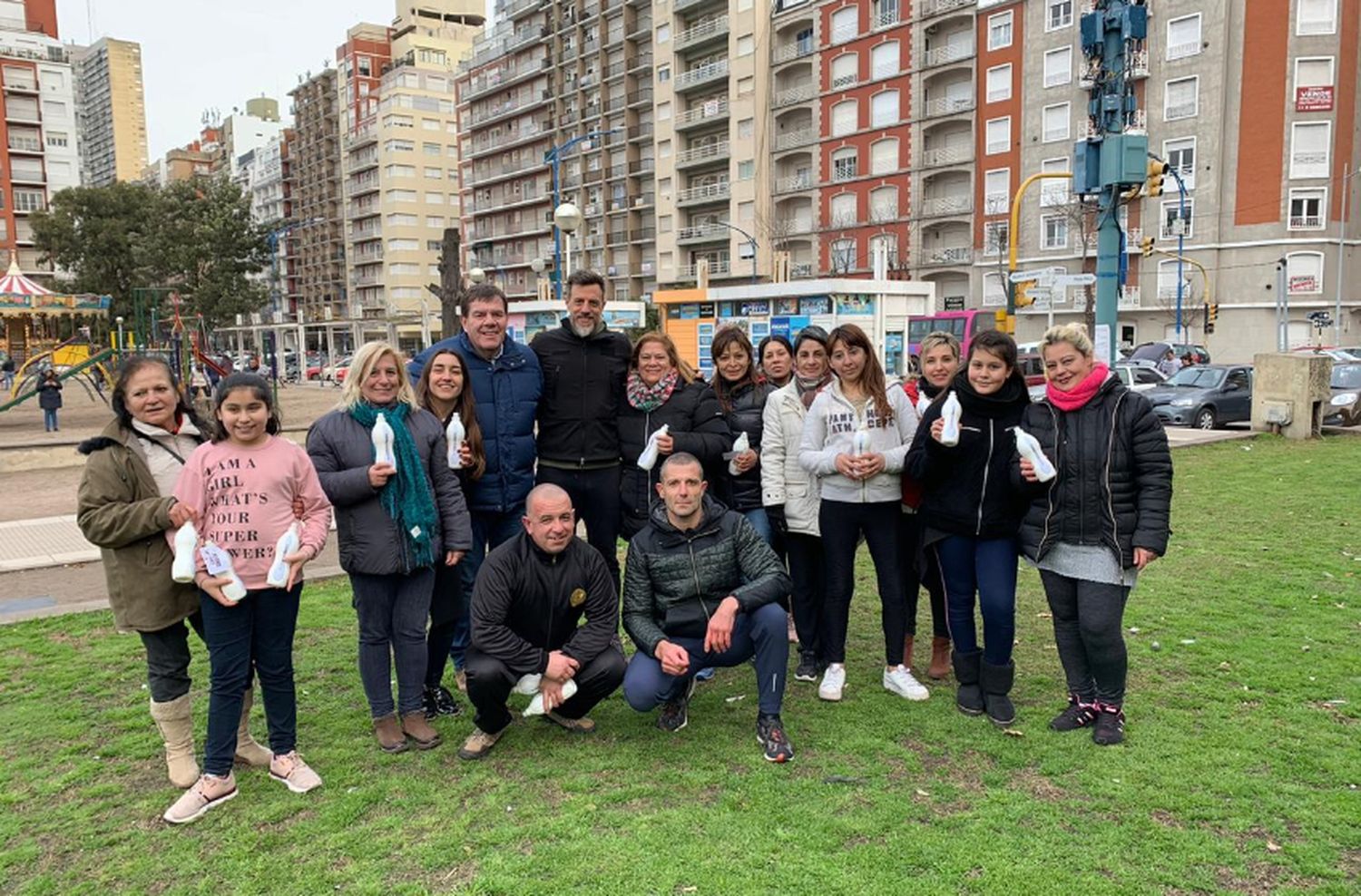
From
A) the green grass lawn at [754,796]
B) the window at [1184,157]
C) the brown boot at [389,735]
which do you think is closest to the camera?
the green grass lawn at [754,796]

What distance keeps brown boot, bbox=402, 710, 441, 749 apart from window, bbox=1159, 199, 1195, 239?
1862 inches

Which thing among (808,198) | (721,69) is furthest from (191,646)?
(721,69)

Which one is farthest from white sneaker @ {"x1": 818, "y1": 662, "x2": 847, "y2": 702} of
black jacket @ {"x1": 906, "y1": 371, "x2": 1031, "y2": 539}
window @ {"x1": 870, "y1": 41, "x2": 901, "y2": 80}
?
window @ {"x1": 870, "y1": 41, "x2": 901, "y2": 80}

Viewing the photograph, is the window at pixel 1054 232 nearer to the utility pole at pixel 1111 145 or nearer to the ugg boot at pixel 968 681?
the utility pole at pixel 1111 145

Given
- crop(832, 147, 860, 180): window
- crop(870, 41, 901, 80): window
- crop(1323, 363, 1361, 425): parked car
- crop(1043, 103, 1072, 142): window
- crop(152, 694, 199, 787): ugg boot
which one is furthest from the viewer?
crop(832, 147, 860, 180): window

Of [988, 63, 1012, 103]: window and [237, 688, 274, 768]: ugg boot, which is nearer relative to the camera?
[237, 688, 274, 768]: ugg boot

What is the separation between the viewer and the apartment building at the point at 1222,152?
1630 inches

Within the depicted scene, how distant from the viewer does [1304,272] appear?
138 ft

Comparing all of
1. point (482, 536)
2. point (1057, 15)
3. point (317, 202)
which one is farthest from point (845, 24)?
point (317, 202)

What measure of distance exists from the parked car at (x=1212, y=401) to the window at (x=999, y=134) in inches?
1232

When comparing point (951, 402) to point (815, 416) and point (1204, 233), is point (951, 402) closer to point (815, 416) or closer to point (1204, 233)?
point (815, 416)

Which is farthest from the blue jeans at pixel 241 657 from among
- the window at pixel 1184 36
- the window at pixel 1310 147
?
the window at pixel 1184 36

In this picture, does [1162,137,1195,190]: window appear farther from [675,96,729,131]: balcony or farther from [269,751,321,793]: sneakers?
[269,751,321,793]: sneakers

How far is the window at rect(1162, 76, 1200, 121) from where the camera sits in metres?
43.0
